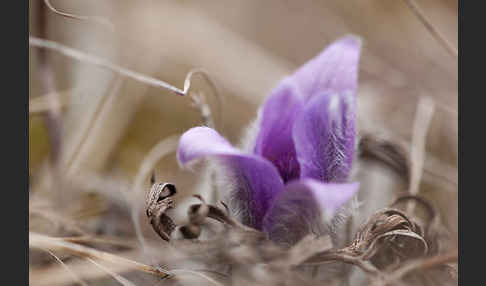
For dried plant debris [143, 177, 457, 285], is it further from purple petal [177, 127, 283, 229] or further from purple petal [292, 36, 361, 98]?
purple petal [292, 36, 361, 98]

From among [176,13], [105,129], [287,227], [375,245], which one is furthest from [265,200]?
[176,13]

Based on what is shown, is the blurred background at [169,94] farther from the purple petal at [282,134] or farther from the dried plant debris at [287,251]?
the purple petal at [282,134]

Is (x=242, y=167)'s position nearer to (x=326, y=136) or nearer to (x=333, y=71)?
(x=326, y=136)

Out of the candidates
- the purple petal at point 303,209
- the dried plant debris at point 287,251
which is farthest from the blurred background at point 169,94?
the purple petal at point 303,209

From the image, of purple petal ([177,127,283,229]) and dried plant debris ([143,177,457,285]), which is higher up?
purple petal ([177,127,283,229])

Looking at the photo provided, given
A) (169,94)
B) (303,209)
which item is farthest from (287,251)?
(169,94)

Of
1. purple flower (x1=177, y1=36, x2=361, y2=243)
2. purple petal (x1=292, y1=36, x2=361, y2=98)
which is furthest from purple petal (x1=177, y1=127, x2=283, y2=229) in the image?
purple petal (x1=292, y1=36, x2=361, y2=98)
